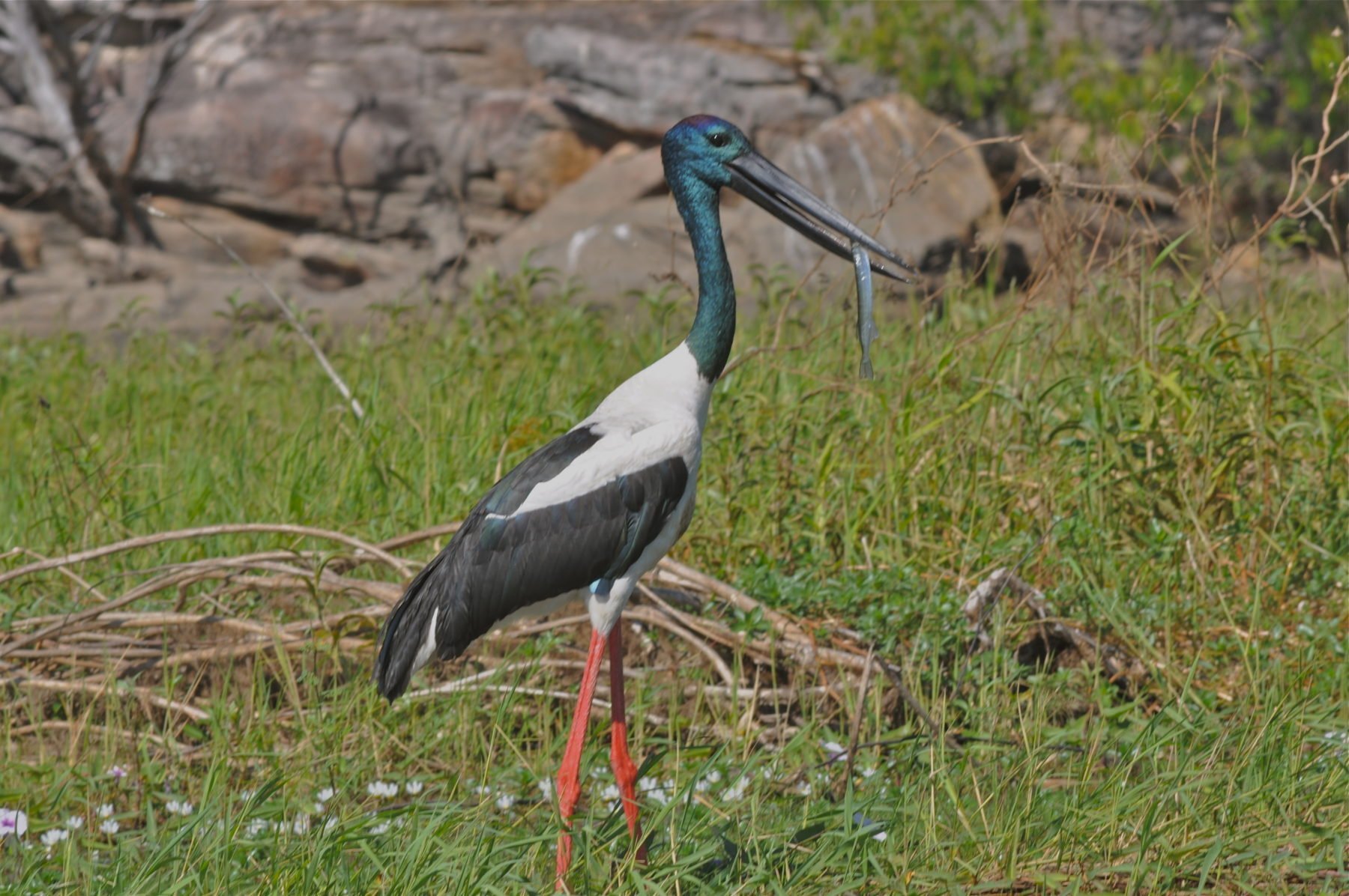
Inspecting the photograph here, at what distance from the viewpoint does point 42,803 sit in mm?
3039

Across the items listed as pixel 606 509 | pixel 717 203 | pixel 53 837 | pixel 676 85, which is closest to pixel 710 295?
pixel 717 203

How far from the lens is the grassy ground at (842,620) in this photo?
2.61 m

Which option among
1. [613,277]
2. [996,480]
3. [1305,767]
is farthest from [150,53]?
[1305,767]

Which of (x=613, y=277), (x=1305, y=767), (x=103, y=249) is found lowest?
(x=103, y=249)

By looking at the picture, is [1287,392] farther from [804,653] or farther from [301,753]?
[301,753]

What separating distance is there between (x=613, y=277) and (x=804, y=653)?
16.5 feet

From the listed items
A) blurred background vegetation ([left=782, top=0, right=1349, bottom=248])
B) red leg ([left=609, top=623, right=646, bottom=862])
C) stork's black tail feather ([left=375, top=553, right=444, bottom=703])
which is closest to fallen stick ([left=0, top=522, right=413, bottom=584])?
stork's black tail feather ([left=375, top=553, right=444, bottom=703])

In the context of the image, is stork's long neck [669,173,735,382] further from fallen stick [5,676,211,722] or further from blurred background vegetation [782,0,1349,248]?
blurred background vegetation [782,0,1349,248]

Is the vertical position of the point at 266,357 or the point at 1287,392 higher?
the point at 1287,392

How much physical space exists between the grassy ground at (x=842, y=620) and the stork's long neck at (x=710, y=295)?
0.80m

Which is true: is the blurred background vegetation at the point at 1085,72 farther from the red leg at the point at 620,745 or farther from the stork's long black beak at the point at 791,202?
the red leg at the point at 620,745

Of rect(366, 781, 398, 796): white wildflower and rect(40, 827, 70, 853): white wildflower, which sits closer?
rect(40, 827, 70, 853): white wildflower

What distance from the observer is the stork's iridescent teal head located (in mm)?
3146

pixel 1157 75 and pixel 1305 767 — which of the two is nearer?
pixel 1305 767
